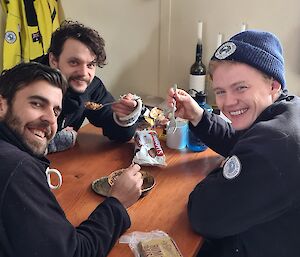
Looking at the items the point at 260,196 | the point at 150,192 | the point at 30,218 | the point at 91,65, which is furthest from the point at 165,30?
the point at 30,218

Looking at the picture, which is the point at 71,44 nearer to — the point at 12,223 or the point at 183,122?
the point at 183,122

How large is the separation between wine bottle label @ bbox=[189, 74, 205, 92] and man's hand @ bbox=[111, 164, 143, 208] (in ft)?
3.86

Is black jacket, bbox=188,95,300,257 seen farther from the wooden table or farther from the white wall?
the white wall

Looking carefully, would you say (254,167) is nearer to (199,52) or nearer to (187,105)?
(187,105)

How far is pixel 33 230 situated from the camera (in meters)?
0.79

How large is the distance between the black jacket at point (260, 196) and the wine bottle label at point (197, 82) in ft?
3.73

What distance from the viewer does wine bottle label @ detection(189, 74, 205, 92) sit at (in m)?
2.20

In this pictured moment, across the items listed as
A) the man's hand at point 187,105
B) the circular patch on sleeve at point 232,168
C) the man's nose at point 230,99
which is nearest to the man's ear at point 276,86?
the man's nose at point 230,99

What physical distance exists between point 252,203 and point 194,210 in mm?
168

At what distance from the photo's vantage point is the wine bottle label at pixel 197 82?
2.20 metres

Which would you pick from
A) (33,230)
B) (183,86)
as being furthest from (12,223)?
(183,86)

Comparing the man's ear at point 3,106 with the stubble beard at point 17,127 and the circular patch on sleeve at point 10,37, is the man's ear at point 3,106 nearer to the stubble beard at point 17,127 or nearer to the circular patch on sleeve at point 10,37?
the stubble beard at point 17,127

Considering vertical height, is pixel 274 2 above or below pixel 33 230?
above

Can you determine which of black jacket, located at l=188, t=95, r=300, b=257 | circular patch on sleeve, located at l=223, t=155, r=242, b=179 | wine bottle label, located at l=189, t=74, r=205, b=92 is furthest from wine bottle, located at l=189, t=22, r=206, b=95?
circular patch on sleeve, located at l=223, t=155, r=242, b=179
